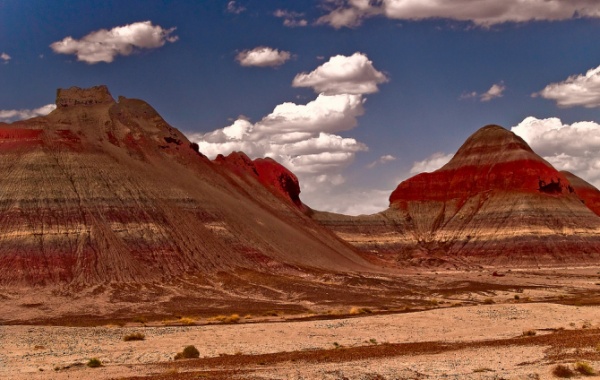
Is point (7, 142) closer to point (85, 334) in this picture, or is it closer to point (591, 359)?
point (85, 334)

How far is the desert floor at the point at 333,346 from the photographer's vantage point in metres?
30.9

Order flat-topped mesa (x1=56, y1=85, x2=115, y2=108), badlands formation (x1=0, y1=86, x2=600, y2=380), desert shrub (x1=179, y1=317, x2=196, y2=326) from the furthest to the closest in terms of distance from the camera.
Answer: flat-topped mesa (x1=56, y1=85, x2=115, y2=108)
desert shrub (x1=179, y1=317, x2=196, y2=326)
badlands formation (x1=0, y1=86, x2=600, y2=380)

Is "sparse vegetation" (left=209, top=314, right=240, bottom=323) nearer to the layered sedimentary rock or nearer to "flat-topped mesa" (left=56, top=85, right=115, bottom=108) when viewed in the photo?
"flat-topped mesa" (left=56, top=85, right=115, bottom=108)

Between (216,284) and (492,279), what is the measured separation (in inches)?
1811

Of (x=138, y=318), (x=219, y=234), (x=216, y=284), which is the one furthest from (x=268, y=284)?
(x=138, y=318)

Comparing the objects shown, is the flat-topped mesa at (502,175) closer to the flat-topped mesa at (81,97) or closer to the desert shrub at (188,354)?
the flat-topped mesa at (81,97)

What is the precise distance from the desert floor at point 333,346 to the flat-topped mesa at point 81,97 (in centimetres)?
7838

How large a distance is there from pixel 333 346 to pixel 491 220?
139896 millimetres

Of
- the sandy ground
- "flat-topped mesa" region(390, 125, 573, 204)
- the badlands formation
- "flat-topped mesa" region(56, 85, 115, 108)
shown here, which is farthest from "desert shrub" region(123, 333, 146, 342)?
"flat-topped mesa" region(390, 125, 573, 204)

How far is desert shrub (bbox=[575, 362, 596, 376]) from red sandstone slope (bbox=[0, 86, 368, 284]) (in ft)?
235

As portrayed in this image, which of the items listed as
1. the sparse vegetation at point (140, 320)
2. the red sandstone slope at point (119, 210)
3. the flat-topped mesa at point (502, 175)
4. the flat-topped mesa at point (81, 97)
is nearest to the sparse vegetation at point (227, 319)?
the sparse vegetation at point (140, 320)

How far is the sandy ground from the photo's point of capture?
1212 inches

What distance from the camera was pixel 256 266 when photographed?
348ft

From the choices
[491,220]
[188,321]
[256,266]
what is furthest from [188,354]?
[491,220]
